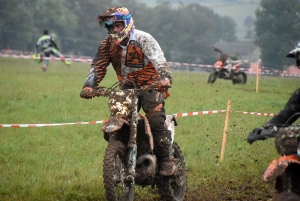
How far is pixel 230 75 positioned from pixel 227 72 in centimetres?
22

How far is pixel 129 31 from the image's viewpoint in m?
7.20

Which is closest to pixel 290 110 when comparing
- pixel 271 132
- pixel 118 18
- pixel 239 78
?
pixel 271 132

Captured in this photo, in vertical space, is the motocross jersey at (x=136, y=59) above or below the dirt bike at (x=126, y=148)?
above

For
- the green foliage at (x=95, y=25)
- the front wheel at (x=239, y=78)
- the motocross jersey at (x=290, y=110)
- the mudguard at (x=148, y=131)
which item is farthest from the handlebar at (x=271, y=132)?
the green foliage at (x=95, y=25)

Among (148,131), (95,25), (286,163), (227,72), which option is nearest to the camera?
(286,163)

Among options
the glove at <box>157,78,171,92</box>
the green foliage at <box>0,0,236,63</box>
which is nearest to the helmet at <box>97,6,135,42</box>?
the glove at <box>157,78,171,92</box>

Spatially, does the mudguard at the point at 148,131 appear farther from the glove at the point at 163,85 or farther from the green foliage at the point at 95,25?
the green foliage at the point at 95,25

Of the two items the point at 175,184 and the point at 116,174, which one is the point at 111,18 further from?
the point at 175,184

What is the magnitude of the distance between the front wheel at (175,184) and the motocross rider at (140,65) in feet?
0.74

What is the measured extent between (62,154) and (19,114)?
4744 mm

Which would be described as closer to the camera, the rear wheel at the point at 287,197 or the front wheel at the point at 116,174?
the rear wheel at the point at 287,197

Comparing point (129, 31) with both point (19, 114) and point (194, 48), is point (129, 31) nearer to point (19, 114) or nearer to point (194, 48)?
point (19, 114)

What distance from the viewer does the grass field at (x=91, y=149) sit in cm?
798

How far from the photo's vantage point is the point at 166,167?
7.23 metres
